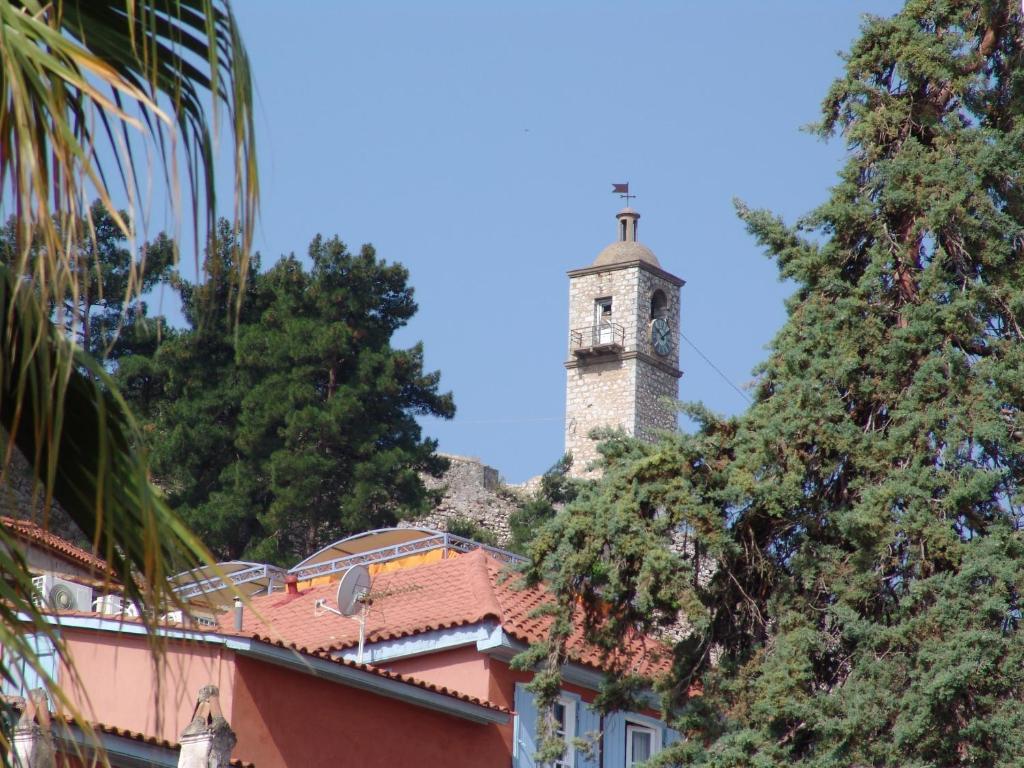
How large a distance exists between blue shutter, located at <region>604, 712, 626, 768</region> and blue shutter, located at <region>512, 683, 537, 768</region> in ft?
3.57

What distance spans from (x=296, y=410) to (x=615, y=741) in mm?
25728

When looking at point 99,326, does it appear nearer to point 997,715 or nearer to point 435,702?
point 435,702

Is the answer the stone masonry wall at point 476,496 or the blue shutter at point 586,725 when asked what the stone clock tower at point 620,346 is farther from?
the blue shutter at point 586,725

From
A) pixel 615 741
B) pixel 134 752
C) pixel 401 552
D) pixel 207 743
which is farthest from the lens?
pixel 401 552

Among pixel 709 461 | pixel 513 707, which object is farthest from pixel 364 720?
pixel 709 461

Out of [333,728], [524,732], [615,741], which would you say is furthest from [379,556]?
[333,728]

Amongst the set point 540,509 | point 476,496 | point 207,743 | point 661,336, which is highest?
point 661,336

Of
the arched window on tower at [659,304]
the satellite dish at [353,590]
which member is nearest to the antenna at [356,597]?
the satellite dish at [353,590]

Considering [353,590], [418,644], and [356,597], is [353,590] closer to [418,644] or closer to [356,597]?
[356,597]

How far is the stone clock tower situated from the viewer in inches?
2394

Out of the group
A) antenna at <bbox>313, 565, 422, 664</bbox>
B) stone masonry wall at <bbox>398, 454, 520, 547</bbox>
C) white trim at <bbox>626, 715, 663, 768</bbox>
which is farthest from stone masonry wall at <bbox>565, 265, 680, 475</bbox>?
antenna at <bbox>313, 565, 422, 664</bbox>

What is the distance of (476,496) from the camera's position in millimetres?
57094

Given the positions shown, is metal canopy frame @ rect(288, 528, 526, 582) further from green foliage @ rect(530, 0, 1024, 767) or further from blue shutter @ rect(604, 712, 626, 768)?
green foliage @ rect(530, 0, 1024, 767)

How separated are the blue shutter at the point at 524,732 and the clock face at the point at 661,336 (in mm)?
43970
